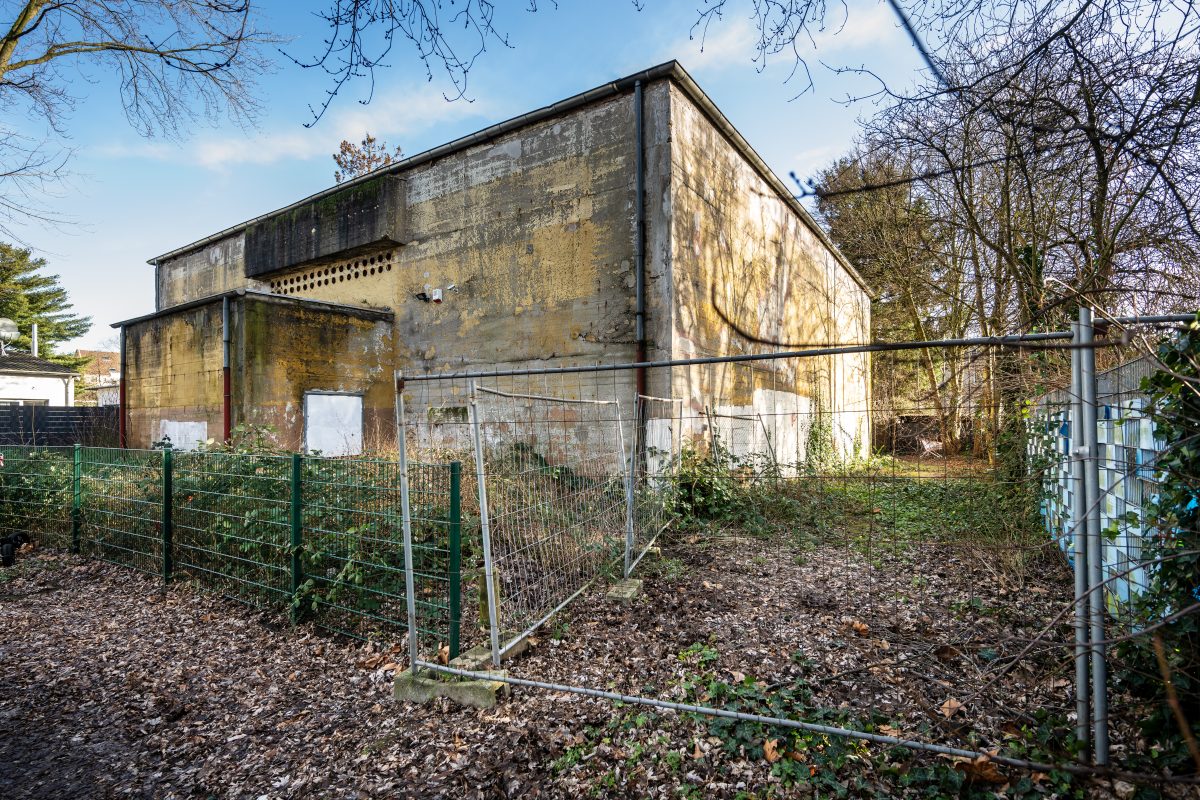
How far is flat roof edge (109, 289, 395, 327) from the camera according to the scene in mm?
9873

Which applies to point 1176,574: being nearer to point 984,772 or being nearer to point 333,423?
point 984,772

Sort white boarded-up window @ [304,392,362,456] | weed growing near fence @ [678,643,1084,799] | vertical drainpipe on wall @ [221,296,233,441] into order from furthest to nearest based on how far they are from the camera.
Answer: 1. white boarded-up window @ [304,392,362,456]
2. vertical drainpipe on wall @ [221,296,233,441]
3. weed growing near fence @ [678,643,1084,799]

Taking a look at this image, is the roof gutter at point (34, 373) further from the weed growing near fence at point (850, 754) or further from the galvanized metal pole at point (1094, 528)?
the galvanized metal pole at point (1094, 528)

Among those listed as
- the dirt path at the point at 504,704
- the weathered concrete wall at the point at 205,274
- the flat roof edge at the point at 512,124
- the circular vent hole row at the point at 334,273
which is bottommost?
the dirt path at the point at 504,704

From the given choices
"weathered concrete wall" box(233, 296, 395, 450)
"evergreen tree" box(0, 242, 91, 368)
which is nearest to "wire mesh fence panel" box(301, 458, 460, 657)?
"weathered concrete wall" box(233, 296, 395, 450)

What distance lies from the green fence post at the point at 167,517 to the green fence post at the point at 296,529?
2.25 m

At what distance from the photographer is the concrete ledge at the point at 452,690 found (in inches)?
133

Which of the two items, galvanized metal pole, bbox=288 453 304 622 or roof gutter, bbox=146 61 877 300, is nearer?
galvanized metal pole, bbox=288 453 304 622

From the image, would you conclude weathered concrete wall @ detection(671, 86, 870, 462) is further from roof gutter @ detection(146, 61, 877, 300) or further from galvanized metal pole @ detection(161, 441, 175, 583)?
galvanized metal pole @ detection(161, 441, 175, 583)

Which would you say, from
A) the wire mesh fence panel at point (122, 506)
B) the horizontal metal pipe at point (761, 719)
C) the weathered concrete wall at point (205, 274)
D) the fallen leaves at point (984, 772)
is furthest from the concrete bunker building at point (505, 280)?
the fallen leaves at point (984, 772)

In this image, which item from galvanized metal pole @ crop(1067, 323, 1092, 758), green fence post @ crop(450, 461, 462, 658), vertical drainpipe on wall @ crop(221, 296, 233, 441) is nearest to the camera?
galvanized metal pole @ crop(1067, 323, 1092, 758)

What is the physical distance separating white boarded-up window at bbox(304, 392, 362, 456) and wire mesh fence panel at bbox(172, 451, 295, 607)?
449cm

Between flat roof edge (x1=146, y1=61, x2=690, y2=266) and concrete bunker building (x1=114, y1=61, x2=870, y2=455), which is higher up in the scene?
flat roof edge (x1=146, y1=61, x2=690, y2=266)

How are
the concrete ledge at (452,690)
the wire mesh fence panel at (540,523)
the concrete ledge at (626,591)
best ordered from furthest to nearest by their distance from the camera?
1. the concrete ledge at (626,591)
2. the wire mesh fence panel at (540,523)
3. the concrete ledge at (452,690)
